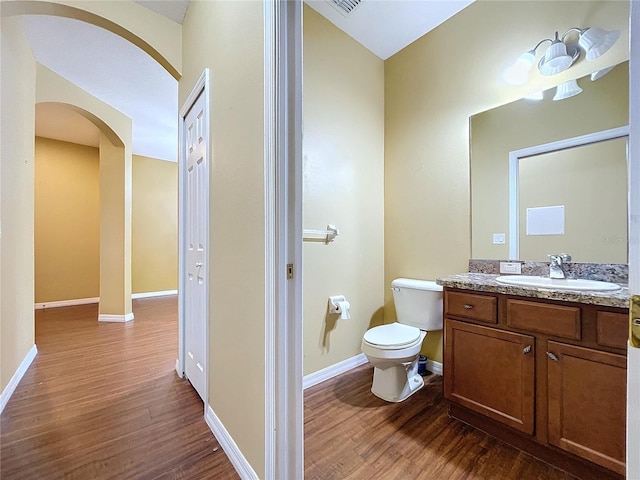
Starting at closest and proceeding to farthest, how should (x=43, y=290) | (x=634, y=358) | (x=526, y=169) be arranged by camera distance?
(x=634, y=358)
(x=526, y=169)
(x=43, y=290)

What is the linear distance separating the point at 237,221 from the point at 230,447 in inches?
42.4

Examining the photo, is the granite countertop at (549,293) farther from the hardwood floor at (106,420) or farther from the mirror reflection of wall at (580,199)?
the hardwood floor at (106,420)

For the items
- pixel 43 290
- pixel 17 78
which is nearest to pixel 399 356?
pixel 17 78

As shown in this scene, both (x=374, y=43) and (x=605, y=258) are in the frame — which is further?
(x=374, y=43)

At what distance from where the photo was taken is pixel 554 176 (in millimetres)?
1748

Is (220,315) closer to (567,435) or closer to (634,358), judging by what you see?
(634,358)

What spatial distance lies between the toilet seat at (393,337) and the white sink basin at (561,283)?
635mm

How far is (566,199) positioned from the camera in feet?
5.57

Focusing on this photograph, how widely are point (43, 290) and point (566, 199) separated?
20.7 feet

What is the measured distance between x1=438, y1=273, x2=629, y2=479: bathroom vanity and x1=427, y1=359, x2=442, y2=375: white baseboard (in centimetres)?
52

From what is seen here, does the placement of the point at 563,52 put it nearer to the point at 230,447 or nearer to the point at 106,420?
the point at 230,447

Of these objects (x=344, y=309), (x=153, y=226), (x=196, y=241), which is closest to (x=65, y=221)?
(x=153, y=226)

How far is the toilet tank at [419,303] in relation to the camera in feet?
6.75

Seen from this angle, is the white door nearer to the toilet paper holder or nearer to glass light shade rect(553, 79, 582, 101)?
the toilet paper holder
